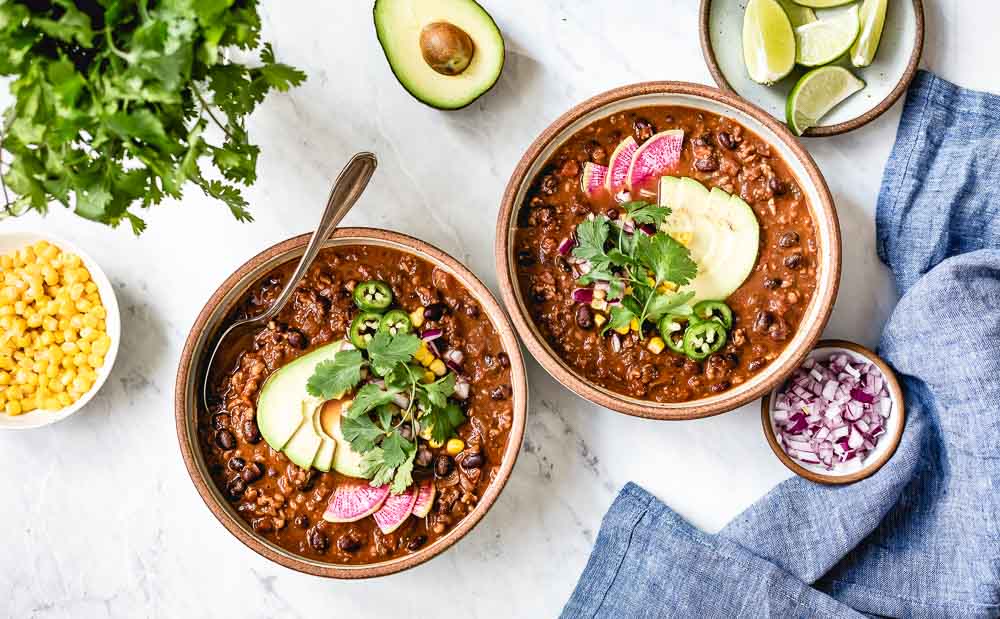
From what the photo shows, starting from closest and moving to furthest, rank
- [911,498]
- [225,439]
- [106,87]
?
[106,87] < [225,439] < [911,498]

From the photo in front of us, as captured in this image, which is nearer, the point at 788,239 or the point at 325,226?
the point at 325,226

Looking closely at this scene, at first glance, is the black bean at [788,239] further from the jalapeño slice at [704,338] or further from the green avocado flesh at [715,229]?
the jalapeño slice at [704,338]

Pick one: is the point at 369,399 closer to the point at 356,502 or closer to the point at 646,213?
the point at 356,502

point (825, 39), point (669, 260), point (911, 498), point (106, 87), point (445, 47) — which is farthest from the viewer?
point (911, 498)

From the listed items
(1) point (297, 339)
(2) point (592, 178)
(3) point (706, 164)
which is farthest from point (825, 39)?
(1) point (297, 339)

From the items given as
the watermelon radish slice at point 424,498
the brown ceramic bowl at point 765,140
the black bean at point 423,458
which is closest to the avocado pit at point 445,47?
the brown ceramic bowl at point 765,140
